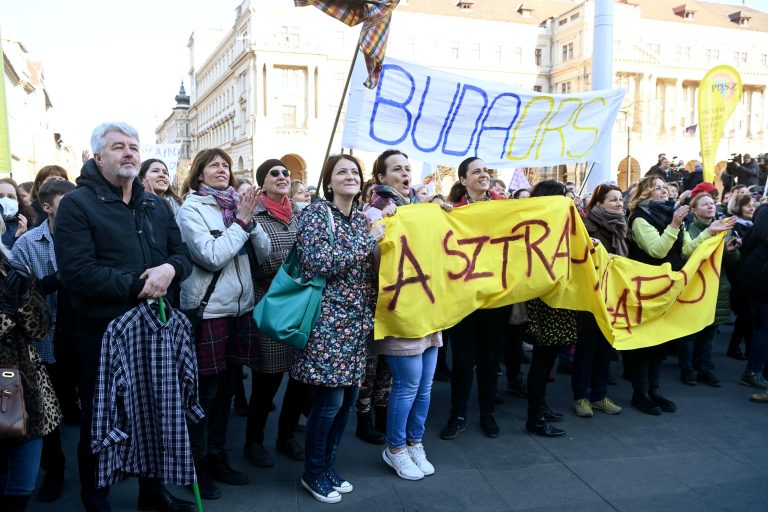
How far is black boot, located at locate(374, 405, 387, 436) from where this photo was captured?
15.1 feet

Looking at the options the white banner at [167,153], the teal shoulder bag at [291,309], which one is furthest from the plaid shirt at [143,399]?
the white banner at [167,153]

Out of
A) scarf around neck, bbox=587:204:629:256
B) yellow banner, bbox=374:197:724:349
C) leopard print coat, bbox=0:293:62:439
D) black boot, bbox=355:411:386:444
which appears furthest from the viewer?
scarf around neck, bbox=587:204:629:256

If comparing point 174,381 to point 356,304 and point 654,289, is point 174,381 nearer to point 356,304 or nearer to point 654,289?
point 356,304

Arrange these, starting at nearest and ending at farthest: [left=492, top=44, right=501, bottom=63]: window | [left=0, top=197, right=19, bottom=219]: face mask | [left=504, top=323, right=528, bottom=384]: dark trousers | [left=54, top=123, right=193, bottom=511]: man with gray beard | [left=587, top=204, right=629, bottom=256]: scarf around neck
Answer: [left=54, top=123, right=193, bottom=511]: man with gray beard → [left=0, top=197, right=19, bottom=219]: face mask → [left=587, top=204, right=629, bottom=256]: scarf around neck → [left=504, top=323, right=528, bottom=384]: dark trousers → [left=492, top=44, right=501, bottom=63]: window

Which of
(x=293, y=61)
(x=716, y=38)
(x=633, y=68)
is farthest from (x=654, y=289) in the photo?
(x=716, y=38)

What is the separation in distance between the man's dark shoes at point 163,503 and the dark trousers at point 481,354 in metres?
2.08

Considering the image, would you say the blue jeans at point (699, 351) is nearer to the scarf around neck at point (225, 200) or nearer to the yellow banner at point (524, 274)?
the yellow banner at point (524, 274)

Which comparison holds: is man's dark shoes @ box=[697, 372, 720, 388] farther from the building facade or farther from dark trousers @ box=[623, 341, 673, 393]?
the building facade

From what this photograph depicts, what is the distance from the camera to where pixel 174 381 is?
124 inches

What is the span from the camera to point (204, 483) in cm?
361

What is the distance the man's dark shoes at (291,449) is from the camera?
4.17m

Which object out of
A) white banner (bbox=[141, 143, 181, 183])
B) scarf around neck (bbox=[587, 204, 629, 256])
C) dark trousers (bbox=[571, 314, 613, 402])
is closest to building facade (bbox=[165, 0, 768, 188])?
white banner (bbox=[141, 143, 181, 183])

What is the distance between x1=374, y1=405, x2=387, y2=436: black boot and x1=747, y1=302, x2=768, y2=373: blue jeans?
12.2 feet

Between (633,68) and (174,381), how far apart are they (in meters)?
64.5
